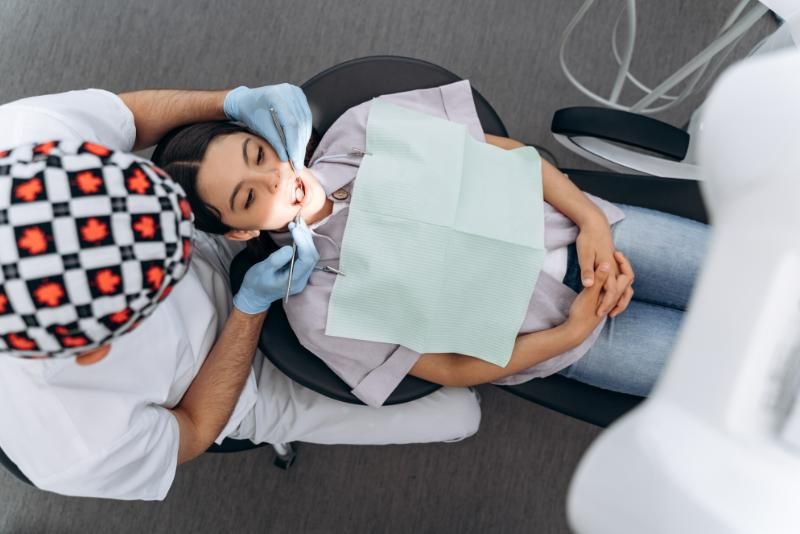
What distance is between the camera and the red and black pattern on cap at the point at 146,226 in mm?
678

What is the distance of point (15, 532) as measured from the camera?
1610 mm

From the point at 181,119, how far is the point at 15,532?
1344 millimetres

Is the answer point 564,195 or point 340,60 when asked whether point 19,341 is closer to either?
point 564,195

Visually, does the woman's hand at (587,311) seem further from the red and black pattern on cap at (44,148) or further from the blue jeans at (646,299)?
the red and black pattern on cap at (44,148)

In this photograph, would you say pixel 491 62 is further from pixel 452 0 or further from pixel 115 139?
pixel 115 139

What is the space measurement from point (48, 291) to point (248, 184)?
393 millimetres

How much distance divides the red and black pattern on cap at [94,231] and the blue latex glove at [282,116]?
424mm

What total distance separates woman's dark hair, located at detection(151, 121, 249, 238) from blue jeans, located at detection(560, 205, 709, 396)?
72 cm

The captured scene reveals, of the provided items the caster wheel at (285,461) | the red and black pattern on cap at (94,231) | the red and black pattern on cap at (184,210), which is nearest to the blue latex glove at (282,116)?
the red and black pattern on cap at (184,210)

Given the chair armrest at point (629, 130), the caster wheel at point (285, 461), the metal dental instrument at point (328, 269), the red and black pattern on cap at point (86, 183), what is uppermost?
the chair armrest at point (629, 130)

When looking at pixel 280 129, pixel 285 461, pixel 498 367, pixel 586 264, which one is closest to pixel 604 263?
pixel 586 264

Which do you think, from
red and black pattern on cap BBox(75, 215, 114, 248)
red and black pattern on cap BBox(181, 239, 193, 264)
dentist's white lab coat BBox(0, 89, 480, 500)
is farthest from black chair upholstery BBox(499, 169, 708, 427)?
red and black pattern on cap BBox(75, 215, 114, 248)

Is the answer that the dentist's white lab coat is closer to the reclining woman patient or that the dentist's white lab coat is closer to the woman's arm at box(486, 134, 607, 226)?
the reclining woman patient

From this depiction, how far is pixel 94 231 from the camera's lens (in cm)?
66
